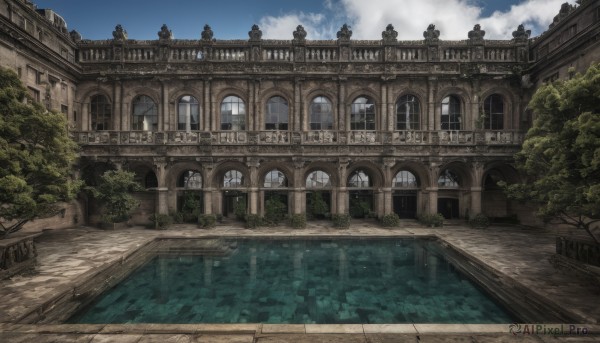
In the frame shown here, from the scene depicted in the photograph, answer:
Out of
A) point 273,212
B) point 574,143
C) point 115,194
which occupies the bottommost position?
point 273,212

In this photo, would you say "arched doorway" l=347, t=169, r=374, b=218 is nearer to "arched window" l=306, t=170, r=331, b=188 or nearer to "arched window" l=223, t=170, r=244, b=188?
"arched window" l=306, t=170, r=331, b=188

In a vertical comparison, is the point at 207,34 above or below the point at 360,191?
above

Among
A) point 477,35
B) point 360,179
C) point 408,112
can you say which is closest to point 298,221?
point 360,179

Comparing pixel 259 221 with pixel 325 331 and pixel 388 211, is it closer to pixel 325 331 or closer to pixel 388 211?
pixel 388 211

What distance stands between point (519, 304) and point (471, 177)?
511 inches

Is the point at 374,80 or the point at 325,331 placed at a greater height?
the point at 374,80

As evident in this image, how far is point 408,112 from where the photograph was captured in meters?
21.3

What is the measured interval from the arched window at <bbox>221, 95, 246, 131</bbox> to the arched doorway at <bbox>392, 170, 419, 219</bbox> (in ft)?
41.4

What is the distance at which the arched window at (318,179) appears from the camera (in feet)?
73.5

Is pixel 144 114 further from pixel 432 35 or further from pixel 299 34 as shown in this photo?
pixel 432 35

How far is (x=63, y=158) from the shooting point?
11930mm

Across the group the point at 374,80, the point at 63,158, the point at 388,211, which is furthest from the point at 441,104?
the point at 63,158

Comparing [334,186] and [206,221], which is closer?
[206,221]

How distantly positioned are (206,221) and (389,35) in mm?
18091
